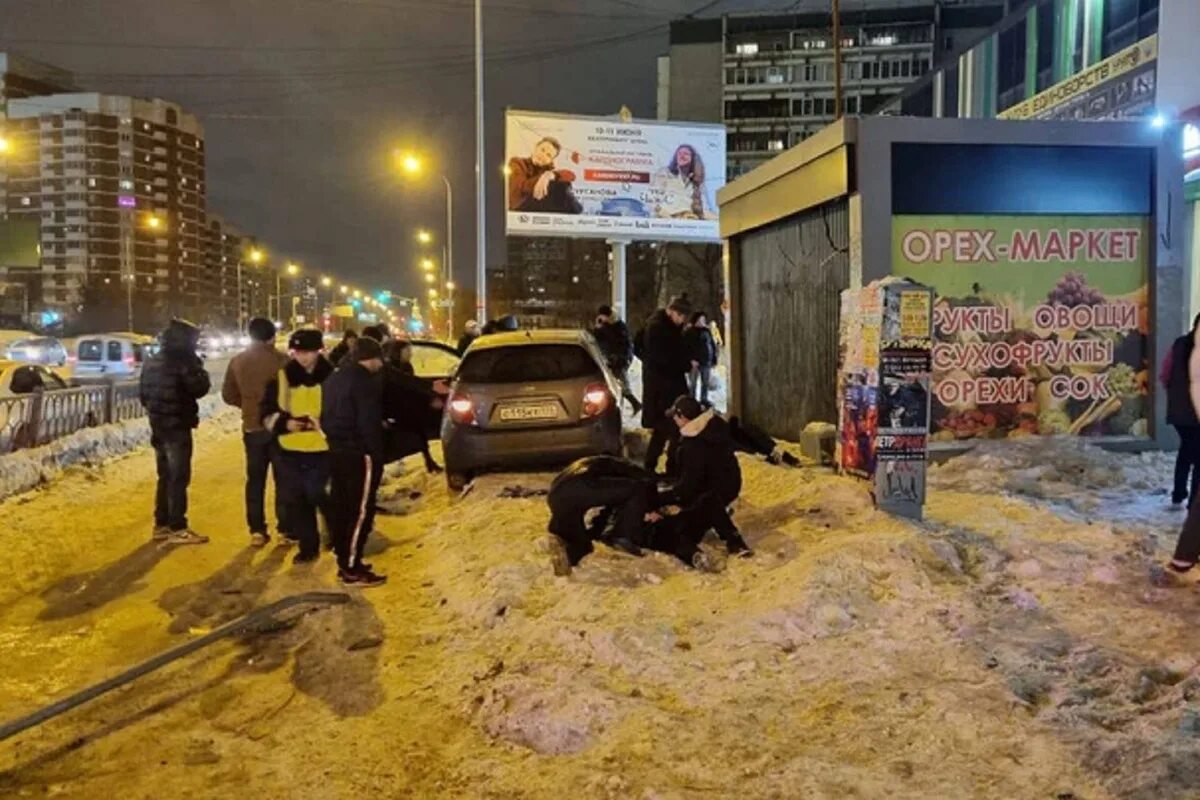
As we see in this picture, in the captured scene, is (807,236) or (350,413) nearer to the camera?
(350,413)

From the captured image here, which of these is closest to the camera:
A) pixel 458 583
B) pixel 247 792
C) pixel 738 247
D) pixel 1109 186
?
pixel 247 792

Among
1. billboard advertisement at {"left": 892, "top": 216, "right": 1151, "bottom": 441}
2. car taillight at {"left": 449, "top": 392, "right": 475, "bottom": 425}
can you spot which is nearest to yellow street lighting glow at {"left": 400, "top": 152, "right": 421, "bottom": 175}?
billboard advertisement at {"left": 892, "top": 216, "right": 1151, "bottom": 441}

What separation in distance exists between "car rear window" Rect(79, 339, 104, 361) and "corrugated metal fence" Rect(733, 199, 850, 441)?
810 inches

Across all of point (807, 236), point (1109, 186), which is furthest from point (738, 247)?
point (1109, 186)

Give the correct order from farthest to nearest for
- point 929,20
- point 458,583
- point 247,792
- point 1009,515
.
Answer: point 929,20
point 1009,515
point 458,583
point 247,792

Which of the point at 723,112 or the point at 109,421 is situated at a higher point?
the point at 723,112

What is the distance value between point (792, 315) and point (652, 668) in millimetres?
8423

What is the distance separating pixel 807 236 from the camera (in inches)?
484

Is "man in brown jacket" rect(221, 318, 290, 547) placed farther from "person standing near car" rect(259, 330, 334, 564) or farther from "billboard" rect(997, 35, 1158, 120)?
"billboard" rect(997, 35, 1158, 120)

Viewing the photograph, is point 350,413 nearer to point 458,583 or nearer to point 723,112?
point 458,583

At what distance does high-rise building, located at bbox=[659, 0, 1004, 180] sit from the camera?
8400 cm

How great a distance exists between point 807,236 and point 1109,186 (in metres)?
3.31

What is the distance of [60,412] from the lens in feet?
43.9

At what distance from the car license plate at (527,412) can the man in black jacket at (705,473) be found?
2.56 m
